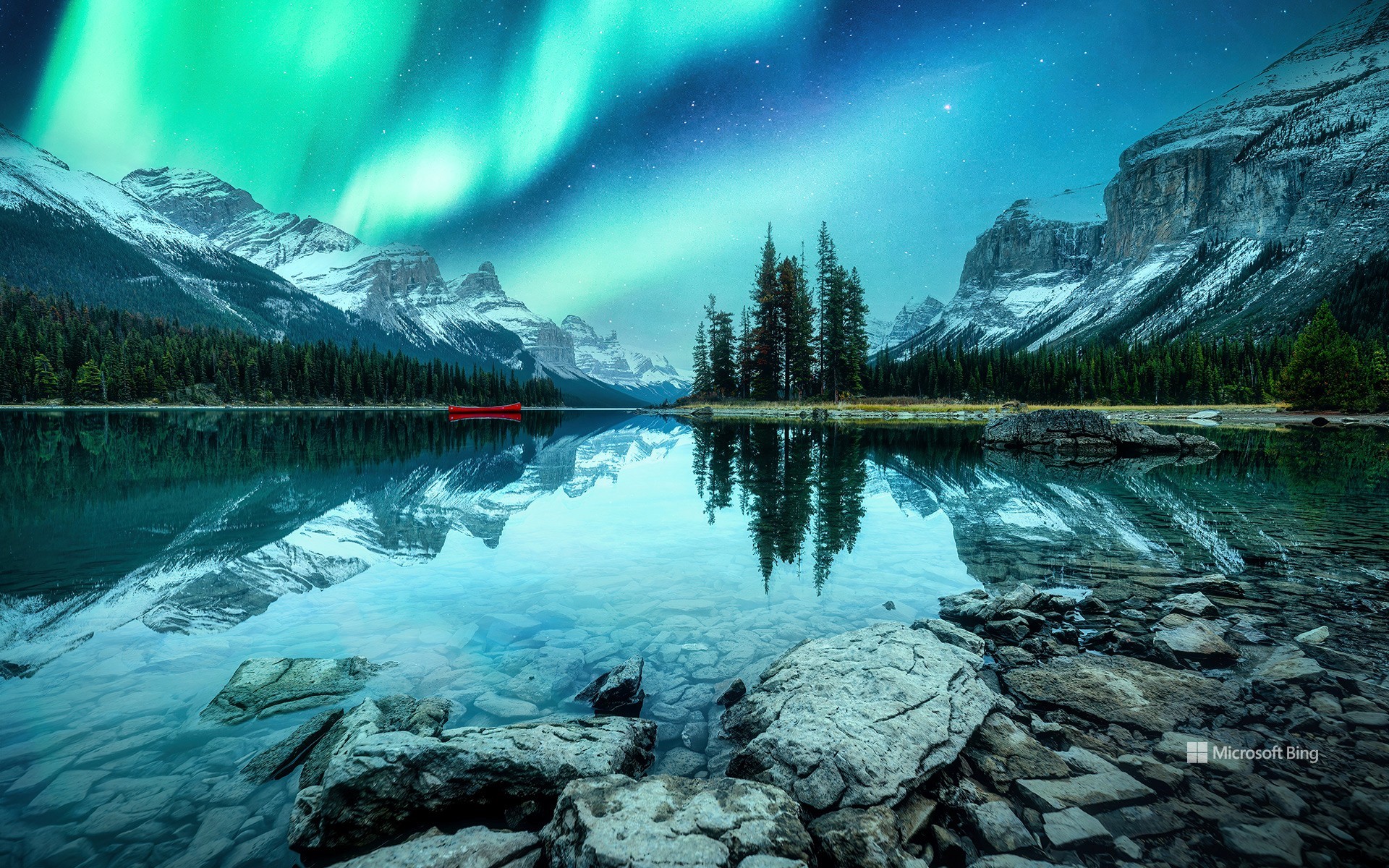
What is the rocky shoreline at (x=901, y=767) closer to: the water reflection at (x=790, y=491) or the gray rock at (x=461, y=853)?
→ the gray rock at (x=461, y=853)

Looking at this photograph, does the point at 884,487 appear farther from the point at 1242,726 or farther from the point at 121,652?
the point at 121,652

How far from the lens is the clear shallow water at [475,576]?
14.9 feet

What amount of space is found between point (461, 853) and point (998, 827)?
11.2 feet

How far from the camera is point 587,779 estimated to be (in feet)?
12.3

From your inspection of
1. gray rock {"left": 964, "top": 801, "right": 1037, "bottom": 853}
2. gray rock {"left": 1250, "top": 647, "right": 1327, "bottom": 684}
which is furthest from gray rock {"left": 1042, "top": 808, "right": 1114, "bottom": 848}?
gray rock {"left": 1250, "top": 647, "right": 1327, "bottom": 684}

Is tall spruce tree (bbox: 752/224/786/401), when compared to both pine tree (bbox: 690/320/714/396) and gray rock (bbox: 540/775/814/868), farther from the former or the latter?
gray rock (bbox: 540/775/814/868)

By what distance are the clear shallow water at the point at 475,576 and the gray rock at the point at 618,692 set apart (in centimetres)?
18

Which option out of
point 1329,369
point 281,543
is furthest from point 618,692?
point 1329,369

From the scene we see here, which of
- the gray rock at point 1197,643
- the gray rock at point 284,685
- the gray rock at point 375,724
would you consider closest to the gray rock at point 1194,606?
the gray rock at point 1197,643

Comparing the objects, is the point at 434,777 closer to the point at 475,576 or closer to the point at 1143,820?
the point at 1143,820

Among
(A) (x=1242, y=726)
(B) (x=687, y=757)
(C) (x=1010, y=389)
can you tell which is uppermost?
(C) (x=1010, y=389)

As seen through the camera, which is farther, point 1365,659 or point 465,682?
point 465,682

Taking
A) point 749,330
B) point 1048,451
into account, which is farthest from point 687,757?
point 749,330

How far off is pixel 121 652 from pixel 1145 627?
12580 mm
